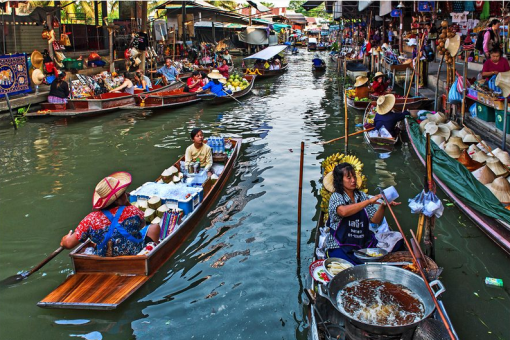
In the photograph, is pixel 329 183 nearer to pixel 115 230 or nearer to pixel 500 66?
pixel 115 230

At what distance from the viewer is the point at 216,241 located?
646 centimetres

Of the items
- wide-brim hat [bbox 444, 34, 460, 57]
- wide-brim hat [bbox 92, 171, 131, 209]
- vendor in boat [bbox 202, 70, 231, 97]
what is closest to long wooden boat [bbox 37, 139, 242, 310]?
wide-brim hat [bbox 92, 171, 131, 209]

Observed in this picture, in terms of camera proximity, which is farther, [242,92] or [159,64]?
[159,64]

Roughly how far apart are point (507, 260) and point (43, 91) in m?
15.1

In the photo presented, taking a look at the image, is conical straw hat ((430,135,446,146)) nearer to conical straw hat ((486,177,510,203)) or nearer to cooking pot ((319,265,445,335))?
conical straw hat ((486,177,510,203))

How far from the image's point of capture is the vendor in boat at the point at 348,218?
4.50 meters

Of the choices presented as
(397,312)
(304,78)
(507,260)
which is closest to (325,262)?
(397,312)

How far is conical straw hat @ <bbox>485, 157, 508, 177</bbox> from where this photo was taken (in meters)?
6.86

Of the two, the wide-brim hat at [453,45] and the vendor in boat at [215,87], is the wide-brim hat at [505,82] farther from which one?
the vendor in boat at [215,87]

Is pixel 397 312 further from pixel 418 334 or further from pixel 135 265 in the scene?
pixel 135 265

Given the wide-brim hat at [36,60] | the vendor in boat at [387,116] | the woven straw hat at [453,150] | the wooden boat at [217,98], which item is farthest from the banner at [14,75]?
the woven straw hat at [453,150]

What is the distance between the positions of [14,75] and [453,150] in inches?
499

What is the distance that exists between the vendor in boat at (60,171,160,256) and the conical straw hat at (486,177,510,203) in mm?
4796

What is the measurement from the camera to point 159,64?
25.7 meters
